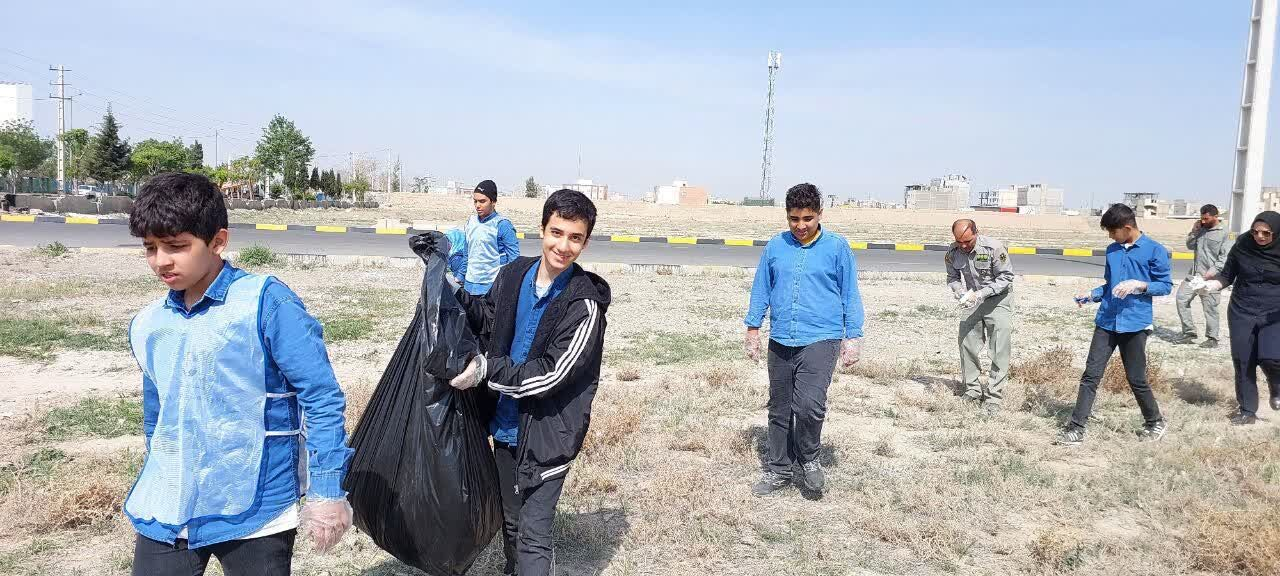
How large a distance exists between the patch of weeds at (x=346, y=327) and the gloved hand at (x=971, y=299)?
5981 millimetres

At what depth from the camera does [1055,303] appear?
14164 mm

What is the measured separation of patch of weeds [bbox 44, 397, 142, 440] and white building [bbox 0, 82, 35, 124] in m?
118

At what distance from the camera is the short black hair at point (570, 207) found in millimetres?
2961

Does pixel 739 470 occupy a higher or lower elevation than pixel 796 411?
lower

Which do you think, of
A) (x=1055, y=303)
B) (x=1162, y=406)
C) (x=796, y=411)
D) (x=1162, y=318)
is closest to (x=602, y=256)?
(x=1055, y=303)

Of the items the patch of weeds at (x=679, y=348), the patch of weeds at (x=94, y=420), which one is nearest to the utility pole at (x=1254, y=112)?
the patch of weeds at (x=679, y=348)

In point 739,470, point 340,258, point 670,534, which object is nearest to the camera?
point 670,534

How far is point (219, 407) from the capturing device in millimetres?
2166

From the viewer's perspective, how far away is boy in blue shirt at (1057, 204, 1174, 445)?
589 centimetres

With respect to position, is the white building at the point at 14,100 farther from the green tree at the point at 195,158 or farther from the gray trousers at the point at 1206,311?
the gray trousers at the point at 1206,311

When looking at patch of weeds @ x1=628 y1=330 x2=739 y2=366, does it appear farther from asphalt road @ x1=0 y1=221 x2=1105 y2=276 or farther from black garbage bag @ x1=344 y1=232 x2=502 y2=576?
asphalt road @ x1=0 y1=221 x2=1105 y2=276

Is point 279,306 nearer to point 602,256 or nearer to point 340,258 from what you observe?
point 340,258

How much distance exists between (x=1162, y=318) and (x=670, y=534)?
11285 mm

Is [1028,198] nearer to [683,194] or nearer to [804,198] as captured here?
[683,194]
